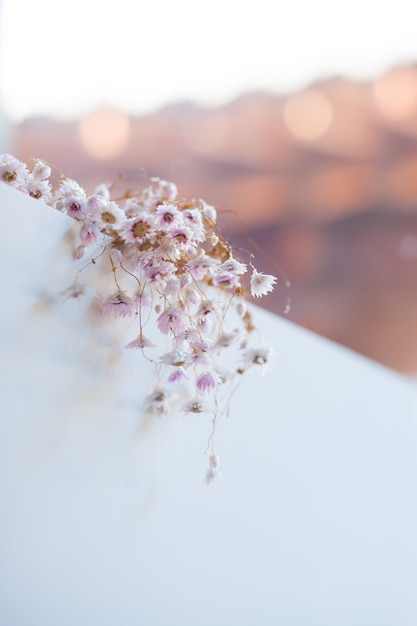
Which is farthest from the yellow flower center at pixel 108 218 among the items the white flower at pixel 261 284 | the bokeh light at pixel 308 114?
the bokeh light at pixel 308 114

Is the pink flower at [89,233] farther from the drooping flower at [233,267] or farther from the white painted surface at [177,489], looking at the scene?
the drooping flower at [233,267]

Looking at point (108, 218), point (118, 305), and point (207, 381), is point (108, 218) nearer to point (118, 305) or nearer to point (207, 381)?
point (118, 305)

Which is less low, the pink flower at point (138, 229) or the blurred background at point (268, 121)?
the blurred background at point (268, 121)

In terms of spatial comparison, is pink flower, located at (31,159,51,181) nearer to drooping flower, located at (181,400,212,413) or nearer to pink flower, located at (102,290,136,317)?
pink flower, located at (102,290,136,317)

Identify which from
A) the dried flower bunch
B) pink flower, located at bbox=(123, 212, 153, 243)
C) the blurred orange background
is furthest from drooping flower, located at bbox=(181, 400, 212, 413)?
the blurred orange background

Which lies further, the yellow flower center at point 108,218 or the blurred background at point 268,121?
the blurred background at point 268,121
